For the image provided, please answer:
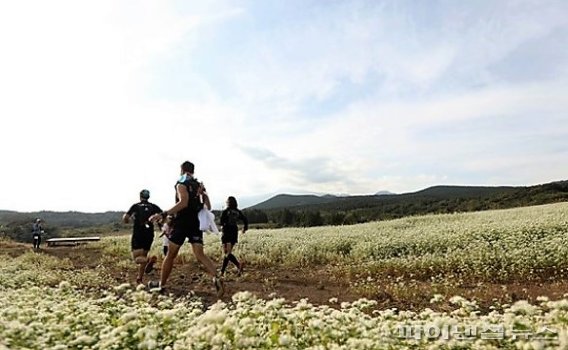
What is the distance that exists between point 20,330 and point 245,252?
1521 centimetres

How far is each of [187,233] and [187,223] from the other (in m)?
0.16

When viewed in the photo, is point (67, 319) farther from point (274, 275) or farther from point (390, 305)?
point (274, 275)

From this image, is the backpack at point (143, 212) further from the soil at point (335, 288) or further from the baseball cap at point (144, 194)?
the soil at point (335, 288)

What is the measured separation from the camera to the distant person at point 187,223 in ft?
30.1

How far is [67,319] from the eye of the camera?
4109 mm

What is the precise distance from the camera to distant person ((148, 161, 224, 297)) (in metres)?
9.17

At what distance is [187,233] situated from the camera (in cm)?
927

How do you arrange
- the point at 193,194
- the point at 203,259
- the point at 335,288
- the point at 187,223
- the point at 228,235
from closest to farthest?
the point at 203,259 < the point at 187,223 < the point at 193,194 < the point at 335,288 < the point at 228,235

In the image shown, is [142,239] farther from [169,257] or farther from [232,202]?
[232,202]

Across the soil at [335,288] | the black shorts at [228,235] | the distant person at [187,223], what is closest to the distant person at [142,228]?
the soil at [335,288]

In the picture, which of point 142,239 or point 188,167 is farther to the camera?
point 142,239

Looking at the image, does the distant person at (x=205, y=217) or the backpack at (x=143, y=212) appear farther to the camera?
the backpack at (x=143, y=212)

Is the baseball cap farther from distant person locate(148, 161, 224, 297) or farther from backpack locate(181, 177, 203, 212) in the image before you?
backpack locate(181, 177, 203, 212)

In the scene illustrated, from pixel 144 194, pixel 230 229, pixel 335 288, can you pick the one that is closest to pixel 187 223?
pixel 144 194
